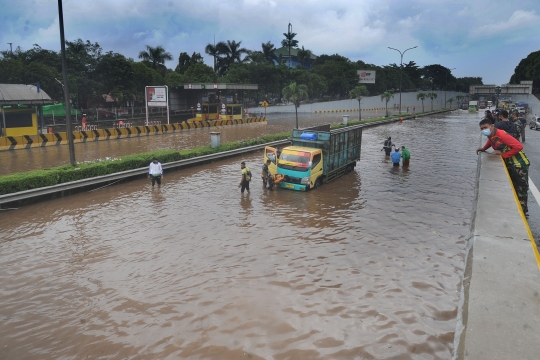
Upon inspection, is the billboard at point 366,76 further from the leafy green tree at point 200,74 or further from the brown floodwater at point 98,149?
the brown floodwater at point 98,149

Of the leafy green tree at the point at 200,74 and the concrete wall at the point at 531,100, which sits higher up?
the leafy green tree at the point at 200,74

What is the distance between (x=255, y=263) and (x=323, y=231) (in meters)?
3.13

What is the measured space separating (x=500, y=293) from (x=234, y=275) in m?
6.42

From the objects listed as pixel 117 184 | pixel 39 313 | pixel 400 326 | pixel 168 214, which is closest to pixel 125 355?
pixel 39 313

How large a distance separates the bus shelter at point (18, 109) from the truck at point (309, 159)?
976 inches

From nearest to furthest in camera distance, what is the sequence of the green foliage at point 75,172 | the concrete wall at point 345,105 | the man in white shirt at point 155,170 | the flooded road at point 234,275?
the flooded road at point 234,275 → the green foliage at point 75,172 → the man in white shirt at point 155,170 → the concrete wall at point 345,105

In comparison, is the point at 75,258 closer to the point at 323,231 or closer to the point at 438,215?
the point at 323,231

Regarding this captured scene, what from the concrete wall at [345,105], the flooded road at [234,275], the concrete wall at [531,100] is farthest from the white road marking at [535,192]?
the concrete wall at [531,100]

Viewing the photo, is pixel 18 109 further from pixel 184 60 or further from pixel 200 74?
pixel 184 60

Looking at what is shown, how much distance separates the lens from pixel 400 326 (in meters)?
7.40

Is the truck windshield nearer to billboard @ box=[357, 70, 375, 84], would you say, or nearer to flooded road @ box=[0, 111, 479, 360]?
flooded road @ box=[0, 111, 479, 360]

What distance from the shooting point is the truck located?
1786 centimetres

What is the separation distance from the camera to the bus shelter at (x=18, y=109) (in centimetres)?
3341

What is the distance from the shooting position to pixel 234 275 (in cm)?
976
